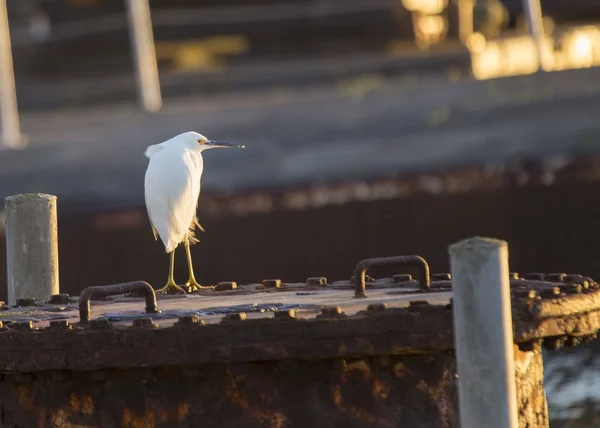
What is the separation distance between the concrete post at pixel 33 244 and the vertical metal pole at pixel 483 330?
3.38m

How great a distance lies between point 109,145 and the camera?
538 inches

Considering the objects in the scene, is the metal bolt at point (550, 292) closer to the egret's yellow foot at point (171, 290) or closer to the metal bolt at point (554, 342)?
the metal bolt at point (554, 342)

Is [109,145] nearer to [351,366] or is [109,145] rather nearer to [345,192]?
[345,192]

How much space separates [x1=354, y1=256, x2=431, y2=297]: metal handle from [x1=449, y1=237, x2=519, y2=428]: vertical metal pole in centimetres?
115

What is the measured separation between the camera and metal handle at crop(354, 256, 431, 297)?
17.6 feet

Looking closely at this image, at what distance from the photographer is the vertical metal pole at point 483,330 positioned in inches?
163

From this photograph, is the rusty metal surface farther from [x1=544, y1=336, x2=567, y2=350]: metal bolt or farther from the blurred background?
the blurred background

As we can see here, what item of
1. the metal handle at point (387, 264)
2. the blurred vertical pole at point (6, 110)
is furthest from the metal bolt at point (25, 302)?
the blurred vertical pole at point (6, 110)

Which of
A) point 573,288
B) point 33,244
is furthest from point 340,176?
point 573,288

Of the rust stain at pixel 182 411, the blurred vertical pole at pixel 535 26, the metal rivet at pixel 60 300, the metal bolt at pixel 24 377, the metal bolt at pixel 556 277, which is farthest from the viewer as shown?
the blurred vertical pole at pixel 535 26

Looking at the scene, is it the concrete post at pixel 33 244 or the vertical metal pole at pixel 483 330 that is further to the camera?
the concrete post at pixel 33 244

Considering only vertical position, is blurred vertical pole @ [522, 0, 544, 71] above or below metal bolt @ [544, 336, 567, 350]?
Result: above

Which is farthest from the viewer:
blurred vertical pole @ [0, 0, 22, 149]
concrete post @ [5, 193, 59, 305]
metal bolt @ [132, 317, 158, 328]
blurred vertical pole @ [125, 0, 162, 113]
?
blurred vertical pole @ [125, 0, 162, 113]

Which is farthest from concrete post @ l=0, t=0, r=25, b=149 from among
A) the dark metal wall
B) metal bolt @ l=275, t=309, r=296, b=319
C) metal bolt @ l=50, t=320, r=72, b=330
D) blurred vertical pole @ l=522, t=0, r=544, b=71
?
metal bolt @ l=275, t=309, r=296, b=319
